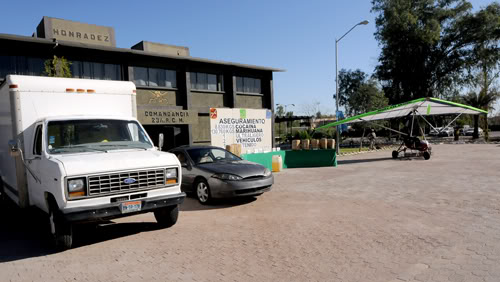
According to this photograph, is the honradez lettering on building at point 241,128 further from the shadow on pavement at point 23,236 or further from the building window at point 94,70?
the shadow on pavement at point 23,236

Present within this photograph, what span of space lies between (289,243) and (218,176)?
3486 mm

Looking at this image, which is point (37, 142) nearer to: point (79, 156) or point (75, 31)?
point (79, 156)

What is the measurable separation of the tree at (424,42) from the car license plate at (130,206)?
122ft

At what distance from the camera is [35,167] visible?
6.26m

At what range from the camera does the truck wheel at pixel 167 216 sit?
22.3 ft

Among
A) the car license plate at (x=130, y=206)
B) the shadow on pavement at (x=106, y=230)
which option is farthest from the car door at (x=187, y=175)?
→ the car license plate at (x=130, y=206)

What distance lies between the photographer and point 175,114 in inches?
800

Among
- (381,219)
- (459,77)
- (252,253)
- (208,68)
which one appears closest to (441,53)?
(459,77)

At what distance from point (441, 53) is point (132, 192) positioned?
41.8 meters

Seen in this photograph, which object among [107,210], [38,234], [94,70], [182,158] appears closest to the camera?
[107,210]

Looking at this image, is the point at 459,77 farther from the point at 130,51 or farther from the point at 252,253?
the point at 252,253

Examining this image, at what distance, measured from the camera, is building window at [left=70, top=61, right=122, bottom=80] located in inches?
730

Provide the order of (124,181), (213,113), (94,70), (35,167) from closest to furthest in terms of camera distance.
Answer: (124,181) → (35,167) → (213,113) → (94,70)

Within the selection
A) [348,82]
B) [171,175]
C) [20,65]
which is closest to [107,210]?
[171,175]
